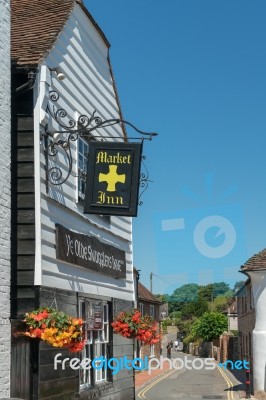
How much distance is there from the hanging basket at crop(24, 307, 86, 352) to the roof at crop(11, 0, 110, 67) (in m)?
3.57

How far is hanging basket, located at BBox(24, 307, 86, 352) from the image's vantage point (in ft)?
28.3

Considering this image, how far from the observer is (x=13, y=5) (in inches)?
469

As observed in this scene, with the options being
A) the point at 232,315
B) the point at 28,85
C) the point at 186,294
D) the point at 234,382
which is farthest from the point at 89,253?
the point at 186,294

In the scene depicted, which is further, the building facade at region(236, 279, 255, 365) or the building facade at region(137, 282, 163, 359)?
the building facade at region(137, 282, 163, 359)

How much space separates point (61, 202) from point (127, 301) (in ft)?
14.9

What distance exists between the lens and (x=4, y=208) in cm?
887

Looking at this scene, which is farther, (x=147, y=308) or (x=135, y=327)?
(x=147, y=308)

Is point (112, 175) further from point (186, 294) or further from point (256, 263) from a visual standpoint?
point (186, 294)

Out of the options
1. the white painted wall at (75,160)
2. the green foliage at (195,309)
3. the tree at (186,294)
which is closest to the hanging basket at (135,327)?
the white painted wall at (75,160)

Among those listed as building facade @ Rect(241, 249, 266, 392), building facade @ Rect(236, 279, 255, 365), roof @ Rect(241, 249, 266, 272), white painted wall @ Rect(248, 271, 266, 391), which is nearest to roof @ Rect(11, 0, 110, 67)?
roof @ Rect(241, 249, 266, 272)

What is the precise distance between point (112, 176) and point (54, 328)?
2416 mm

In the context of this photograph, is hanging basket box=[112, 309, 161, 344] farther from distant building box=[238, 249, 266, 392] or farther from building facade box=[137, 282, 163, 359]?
building facade box=[137, 282, 163, 359]

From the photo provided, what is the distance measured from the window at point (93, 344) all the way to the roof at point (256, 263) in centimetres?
1168

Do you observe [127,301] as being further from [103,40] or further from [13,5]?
[13,5]
